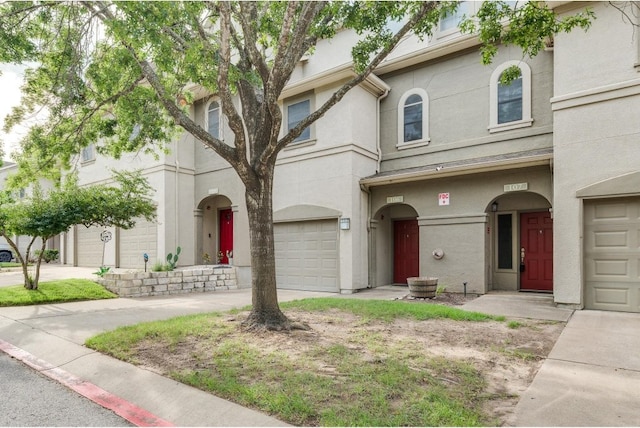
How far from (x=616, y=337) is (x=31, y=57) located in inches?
472

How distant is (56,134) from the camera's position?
9.04 m

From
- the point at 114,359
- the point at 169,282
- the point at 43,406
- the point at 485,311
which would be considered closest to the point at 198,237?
the point at 169,282

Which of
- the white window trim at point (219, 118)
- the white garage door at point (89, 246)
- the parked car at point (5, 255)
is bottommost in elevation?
the parked car at point (5, 255)

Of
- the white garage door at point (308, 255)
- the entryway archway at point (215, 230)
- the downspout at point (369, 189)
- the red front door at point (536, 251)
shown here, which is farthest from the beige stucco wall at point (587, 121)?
the entryway archway at point (215, 230)

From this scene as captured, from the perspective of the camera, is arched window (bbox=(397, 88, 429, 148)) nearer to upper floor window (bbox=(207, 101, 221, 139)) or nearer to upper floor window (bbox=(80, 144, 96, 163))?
upper floor window (bbox=(207, 101, 221, 139))

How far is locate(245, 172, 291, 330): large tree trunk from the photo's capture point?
21.2 feet

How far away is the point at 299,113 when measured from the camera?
44.0 ft

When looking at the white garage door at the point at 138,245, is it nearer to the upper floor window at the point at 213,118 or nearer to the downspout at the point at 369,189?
the upper floor window at the point at 213,118

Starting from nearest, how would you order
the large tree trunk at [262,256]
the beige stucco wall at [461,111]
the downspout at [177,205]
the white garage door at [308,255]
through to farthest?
1. the large tree trunk at [262,256]
2. the beige stucco wall at [461,111]
3. the white garage door at [308,255]
4. the downspout at [177,205]

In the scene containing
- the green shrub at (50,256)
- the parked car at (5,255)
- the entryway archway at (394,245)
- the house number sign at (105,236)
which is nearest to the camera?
the entryway archway at (394,245)

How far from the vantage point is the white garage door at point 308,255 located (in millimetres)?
12539

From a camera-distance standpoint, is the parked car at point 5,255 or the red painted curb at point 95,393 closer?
the red painted curb at point 95,393

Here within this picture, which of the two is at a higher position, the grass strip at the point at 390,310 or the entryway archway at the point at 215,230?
the entryway archway at the point at 215,230

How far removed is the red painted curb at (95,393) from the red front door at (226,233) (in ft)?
36.5
